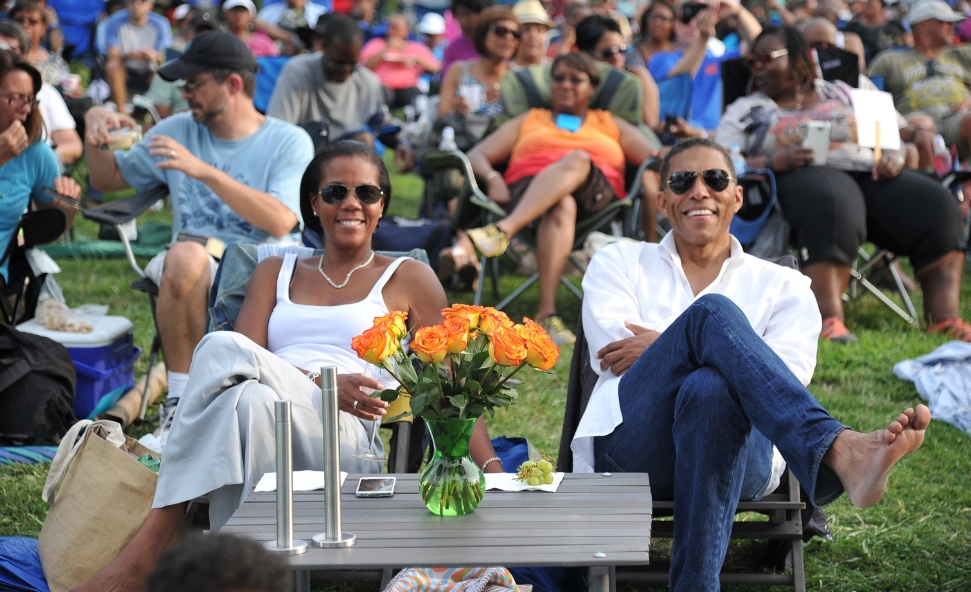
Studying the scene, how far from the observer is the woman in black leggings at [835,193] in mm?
6016

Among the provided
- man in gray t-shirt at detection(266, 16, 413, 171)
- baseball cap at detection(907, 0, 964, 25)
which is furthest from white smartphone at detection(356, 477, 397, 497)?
baseball cap at detection(907, 0, 964, 25)

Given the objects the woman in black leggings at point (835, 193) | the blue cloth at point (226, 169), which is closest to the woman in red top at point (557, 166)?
the woman in black leggings at point (835, 193)

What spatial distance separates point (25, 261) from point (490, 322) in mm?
3337

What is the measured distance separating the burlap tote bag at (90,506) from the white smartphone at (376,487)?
0.76 meters

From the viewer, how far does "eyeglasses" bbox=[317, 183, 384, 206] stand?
150 inches

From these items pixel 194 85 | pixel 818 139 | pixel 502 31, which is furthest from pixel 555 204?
pixel 194 85

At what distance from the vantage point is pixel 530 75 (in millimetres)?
7145

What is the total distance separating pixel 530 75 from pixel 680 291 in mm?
3719

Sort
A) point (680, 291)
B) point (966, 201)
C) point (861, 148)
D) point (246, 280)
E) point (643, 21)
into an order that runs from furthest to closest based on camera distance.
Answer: point (643, 21) < point (966, 201) < point (861, 148) < point (246, 280) < point (680, 291)

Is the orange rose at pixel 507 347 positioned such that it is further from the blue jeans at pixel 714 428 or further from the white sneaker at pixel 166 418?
the white sneaker at pixel 166 418

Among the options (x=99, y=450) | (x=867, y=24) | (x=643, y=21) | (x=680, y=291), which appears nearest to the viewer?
(x=99, y=450)

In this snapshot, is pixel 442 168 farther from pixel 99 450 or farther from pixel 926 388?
pixel 99 450

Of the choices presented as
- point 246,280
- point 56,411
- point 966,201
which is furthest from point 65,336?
point 966,201

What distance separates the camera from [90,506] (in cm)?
322
